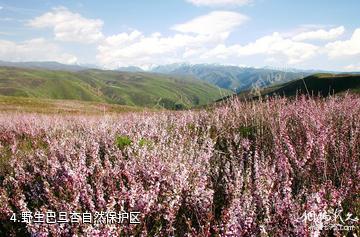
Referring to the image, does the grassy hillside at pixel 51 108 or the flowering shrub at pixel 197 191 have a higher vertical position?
the flowering shrub at pixel 197 191

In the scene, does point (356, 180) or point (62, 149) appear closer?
point (356, 180)

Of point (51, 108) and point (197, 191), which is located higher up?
point (197, 191)

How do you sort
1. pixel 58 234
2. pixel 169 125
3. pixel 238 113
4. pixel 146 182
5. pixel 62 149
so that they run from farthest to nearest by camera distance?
pixel 169 125, pixel 238 113, pixel 62 149, pixel 146 182, pixel 58 234

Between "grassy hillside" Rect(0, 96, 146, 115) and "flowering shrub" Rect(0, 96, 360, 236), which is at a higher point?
"flowering shrub" Rect(0, 96, 360, 236)

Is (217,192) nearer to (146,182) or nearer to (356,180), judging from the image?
(146,182)

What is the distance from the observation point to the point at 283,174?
15.6 ft

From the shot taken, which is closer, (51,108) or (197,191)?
(197,191)

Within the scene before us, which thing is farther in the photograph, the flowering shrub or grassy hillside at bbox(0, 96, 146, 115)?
grassy hillside at bbox(0, 96, 146, 115)

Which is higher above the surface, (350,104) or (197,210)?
(350,104)

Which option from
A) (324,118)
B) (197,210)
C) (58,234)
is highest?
(324,118)

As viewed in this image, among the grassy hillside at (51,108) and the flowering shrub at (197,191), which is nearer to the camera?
the flowering shrub at (197,191)

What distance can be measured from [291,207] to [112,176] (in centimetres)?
270

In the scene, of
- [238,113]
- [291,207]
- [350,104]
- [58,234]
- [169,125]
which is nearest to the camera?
[291,207]

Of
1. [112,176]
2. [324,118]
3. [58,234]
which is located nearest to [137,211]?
[58,234]
